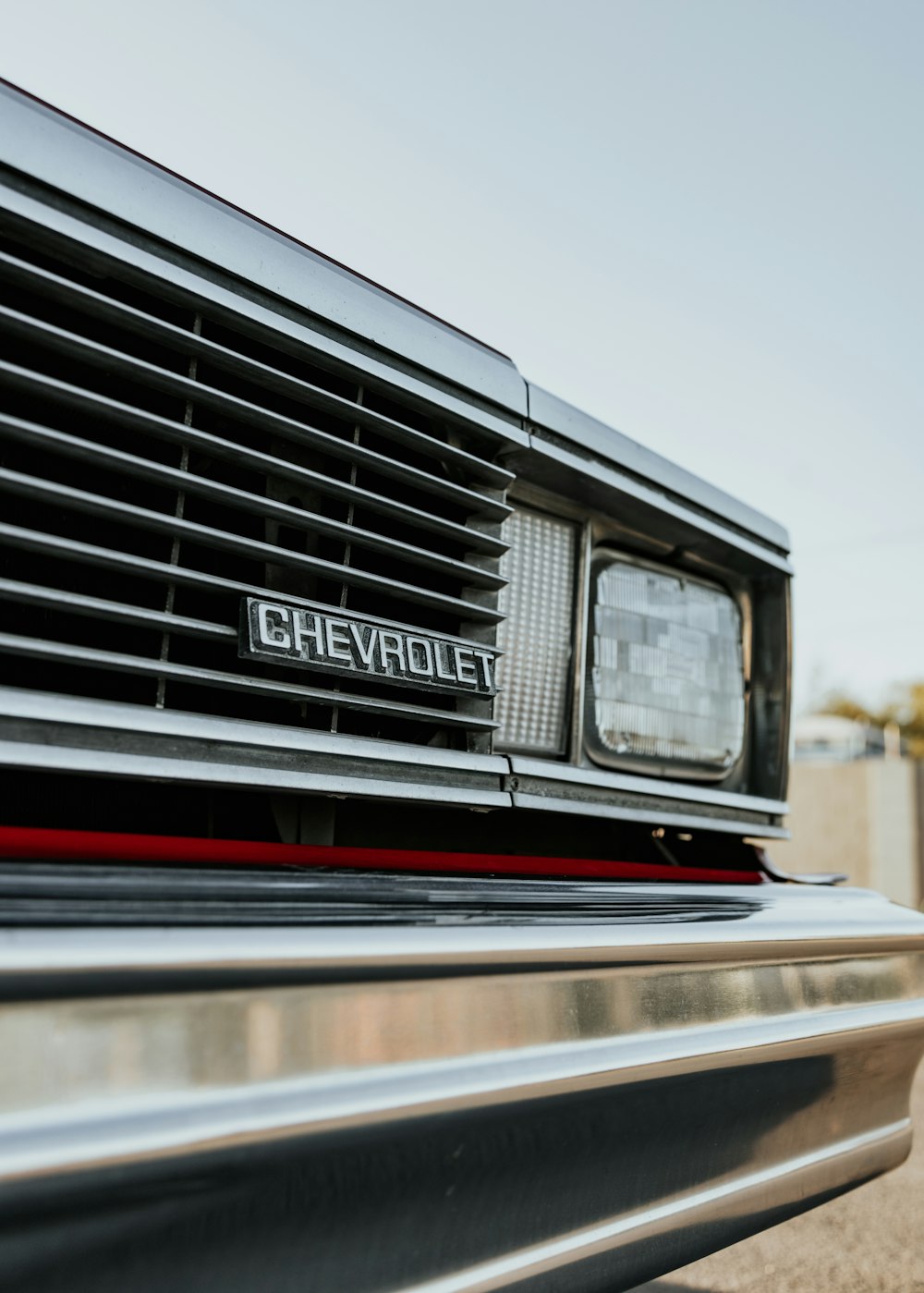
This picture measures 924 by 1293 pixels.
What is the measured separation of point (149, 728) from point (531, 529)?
78cm

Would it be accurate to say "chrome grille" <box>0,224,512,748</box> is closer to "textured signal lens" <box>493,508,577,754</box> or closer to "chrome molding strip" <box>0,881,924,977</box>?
"textured signal lens" <box>493,508,577,754</box>

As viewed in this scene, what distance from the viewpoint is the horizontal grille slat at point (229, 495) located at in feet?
3.27

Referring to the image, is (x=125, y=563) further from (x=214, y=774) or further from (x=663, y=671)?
(x=663, y=671)

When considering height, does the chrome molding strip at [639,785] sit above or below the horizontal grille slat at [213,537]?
below

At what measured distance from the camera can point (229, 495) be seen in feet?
3.71

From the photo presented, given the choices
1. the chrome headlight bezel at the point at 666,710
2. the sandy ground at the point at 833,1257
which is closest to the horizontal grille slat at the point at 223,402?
the chrome headlight bezel at the point at 666,710

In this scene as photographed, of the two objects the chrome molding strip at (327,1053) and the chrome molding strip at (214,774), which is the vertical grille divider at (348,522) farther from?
the chrome molding strip at (327,1053)

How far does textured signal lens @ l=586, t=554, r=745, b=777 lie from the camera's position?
1755 millimetres

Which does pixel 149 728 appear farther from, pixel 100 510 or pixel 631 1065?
pixel 631 1065

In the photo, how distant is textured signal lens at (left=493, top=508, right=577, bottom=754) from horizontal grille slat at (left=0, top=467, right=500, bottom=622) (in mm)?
215

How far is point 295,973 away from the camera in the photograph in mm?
825

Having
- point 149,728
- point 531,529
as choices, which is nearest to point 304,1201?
point 149,728

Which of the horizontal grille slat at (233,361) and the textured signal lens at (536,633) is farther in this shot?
the textured signal lens at (536,633)

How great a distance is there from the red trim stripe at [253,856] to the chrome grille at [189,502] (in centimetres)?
15
